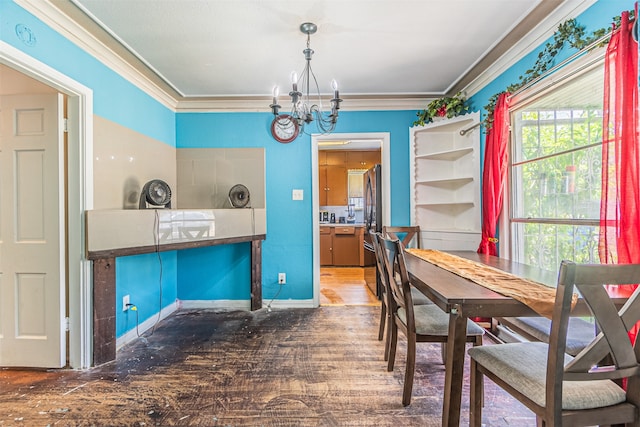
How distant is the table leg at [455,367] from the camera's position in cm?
131

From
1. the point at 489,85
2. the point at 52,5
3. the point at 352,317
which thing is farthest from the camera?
the point at 352,317

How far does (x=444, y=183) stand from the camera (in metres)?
3.33

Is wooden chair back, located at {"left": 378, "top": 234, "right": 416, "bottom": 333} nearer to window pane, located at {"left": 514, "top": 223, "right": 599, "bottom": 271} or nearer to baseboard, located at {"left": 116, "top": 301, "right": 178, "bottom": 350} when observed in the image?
window pane, located at {"left": 514, "top": 223, "right": 599, "bottom": 271}

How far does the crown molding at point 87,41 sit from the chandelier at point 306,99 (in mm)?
1209

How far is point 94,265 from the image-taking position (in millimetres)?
2061

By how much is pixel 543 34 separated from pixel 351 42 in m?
1.29

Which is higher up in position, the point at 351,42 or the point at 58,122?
the point at 351,42

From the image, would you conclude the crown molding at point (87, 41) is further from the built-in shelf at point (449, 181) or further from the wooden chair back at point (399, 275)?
the built-in shelf at point (449, 181)

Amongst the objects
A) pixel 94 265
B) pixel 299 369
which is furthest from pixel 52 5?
pixel 299 369

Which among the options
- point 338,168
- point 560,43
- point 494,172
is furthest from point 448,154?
point 338,168

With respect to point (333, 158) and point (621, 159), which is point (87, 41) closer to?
point (621, 159)

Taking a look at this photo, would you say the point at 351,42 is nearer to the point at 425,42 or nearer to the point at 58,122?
the point at 425,42

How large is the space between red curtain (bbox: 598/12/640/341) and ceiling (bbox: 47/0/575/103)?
0.66 meters

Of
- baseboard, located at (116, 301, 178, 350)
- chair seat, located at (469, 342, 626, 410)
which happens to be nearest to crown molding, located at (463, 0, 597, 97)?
chair seat, located at (469, 342, 626, 410)
